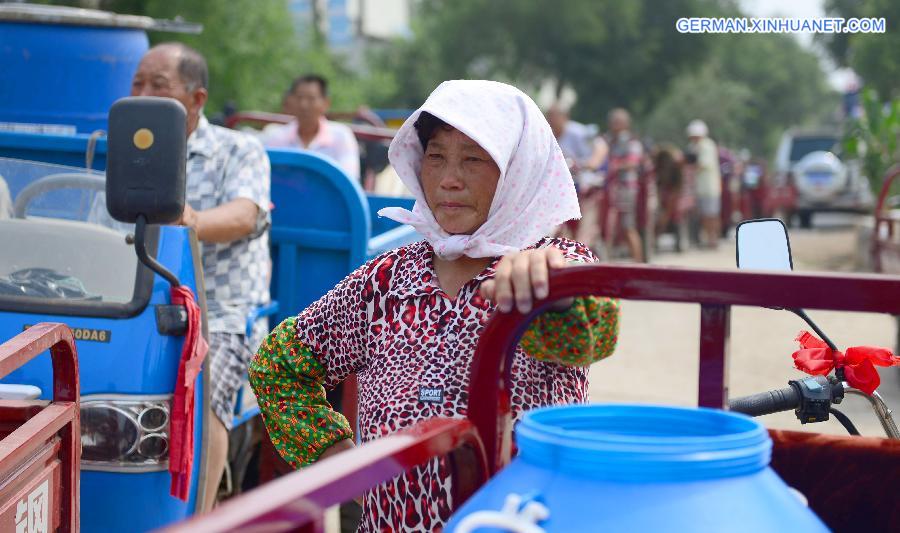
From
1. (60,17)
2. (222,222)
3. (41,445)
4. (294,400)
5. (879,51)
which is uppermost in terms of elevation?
(879,51)

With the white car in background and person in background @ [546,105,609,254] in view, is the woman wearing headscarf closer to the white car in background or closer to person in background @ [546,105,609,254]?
person in background @ [546,105,609,254]

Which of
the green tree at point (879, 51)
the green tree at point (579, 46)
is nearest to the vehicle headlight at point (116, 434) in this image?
the green tree at point (879, 51)

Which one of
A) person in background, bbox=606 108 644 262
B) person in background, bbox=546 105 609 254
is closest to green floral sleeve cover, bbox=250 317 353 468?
person in background, bbox=546 105 609 254

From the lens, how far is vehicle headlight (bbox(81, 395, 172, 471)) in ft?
10.9

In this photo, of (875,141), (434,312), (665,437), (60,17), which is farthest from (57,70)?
(875,141)

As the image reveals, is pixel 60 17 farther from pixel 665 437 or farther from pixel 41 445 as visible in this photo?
pixel 665 437

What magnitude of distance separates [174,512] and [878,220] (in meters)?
7.27

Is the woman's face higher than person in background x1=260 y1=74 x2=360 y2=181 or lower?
lower

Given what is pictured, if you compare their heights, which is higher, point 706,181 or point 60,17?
point 60,17

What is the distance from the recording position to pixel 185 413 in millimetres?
3363

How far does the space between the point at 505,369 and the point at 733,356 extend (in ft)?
27.0

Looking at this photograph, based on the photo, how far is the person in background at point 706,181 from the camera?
19781mm

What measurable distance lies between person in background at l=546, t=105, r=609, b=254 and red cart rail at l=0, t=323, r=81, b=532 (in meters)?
11.2

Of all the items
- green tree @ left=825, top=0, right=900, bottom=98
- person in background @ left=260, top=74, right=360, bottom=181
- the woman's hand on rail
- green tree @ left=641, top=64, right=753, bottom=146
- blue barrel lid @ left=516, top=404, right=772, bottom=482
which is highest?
green tree @ left=641, top=64, right=753, bottom=146
